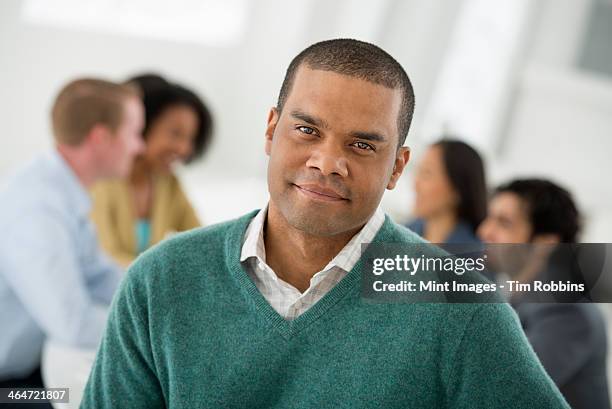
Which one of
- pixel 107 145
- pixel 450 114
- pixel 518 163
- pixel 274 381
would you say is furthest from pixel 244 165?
pixel 274 381

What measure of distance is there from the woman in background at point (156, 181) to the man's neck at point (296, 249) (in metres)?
1.54

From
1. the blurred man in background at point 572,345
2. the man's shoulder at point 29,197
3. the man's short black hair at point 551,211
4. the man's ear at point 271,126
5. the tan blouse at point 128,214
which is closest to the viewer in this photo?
the man's ear at point 271,126

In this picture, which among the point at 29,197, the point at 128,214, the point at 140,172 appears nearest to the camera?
the point at 29,197

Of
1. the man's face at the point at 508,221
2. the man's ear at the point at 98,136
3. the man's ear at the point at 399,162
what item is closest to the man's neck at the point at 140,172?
the man's ear at the point at 98,136

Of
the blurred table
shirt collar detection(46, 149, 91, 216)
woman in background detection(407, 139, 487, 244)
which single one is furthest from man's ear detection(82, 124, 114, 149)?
woman in background detection(407, 139, 487, 244)

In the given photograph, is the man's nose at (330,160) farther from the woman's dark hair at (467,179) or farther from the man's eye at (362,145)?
the woman's dark hair at (467,179)

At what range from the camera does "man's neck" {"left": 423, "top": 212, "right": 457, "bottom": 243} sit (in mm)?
2574

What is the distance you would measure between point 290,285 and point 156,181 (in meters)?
1.73

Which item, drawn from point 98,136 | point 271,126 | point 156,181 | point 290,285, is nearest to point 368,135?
point 271,126

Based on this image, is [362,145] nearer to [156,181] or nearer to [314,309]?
[314,309]

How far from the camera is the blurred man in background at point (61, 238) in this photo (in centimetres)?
178

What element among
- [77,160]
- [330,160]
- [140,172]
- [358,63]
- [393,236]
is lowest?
[140,172]

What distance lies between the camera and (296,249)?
3.93 feet

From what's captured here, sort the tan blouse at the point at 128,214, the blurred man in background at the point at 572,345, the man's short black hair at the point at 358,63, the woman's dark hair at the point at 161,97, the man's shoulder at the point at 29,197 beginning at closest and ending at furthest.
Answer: the man's short black hair at the point at 358,63
the blurred man in background at the point at 572,345
the man's shoulder at the point at 29,197
the tan blouse at the point at 128,214
the woman's dark hair at the point at 161,97
